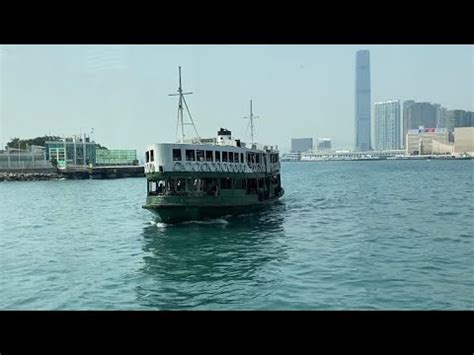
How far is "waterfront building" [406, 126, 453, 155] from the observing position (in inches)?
1889

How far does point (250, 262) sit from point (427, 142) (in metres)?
51.8

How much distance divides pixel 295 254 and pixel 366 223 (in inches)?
224

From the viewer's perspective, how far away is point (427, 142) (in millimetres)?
55031

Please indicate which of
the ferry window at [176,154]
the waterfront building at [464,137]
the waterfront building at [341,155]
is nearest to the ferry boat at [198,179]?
the ferry window at [176,154]

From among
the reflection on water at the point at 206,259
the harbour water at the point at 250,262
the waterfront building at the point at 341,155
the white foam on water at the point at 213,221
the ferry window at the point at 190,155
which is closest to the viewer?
the harbour water at the point at 250,262

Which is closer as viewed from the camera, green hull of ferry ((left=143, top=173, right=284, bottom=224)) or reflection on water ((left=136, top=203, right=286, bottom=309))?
reflection on water ((left=136, top=203, right=286, bottom=309))

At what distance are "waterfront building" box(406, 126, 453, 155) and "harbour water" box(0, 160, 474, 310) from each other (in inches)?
1282

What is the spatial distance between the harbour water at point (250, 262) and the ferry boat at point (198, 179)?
1.57 ft

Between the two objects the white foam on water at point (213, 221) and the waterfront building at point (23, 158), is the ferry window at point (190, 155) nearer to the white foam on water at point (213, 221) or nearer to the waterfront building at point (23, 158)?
the white foam on water at point (213, 221)

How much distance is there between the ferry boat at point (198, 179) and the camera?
12695 mm

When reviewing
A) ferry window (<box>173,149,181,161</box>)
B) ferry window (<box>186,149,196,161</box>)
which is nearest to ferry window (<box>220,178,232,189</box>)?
ferry window (<box>186,149,196,161</box>)

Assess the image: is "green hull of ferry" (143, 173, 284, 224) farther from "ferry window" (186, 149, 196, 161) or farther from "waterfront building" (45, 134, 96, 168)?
"waterfront building" (45, 134, 96, 168)

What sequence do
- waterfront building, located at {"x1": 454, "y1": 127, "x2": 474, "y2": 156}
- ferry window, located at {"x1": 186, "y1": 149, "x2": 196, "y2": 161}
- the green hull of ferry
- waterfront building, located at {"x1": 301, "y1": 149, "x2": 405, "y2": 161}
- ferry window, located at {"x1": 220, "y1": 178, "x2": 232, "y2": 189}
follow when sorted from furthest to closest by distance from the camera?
waterfront building, located at {"x1": 301, "y1": 149, "x2": 405, "y2": 161} → waterfront building, located at {"x1": 454, "y1": 127, "x2": 474, "y2": 156} → ferry window, located at {"x1": 220, "y1": 178, "x2": 232, "y2": 189} → ferry window, located at {"x1": 186, "y1": 149, "x2": 196, "y2": 161} → the green hull of ferry

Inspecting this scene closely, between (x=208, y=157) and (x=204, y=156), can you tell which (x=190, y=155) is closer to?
(x=204, y=156)
